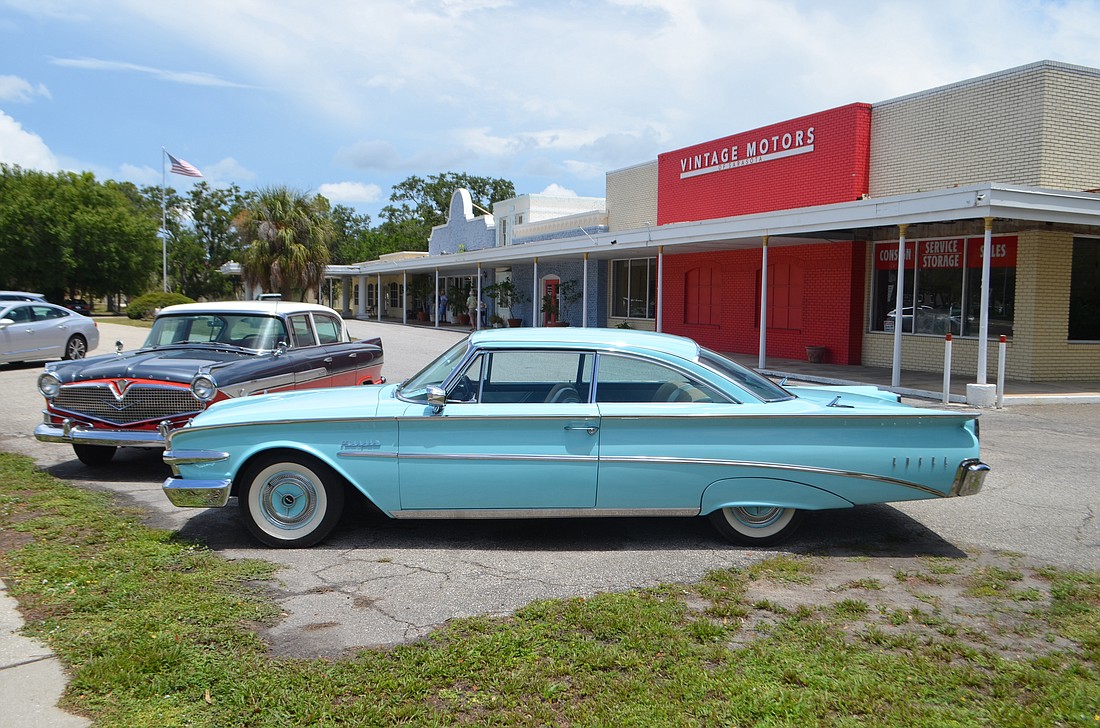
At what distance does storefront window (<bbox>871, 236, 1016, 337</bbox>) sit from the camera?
15984 mm

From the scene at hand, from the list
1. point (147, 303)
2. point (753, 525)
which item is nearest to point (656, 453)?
point (753, 525)

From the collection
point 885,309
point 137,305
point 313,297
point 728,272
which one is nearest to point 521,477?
point 885,309

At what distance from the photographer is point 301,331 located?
30.5 ft

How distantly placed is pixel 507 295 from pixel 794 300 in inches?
581

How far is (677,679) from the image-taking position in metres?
3.61

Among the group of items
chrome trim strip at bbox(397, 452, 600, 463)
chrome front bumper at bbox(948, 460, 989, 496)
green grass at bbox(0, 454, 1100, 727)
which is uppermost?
chrome trim strip at bbox(397, 452, 600, 463)

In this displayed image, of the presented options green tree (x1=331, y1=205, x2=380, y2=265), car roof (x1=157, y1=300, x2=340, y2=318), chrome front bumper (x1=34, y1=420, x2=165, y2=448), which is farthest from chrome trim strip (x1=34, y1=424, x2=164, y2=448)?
green tree (x1=331, y1=205, x2=380, y2=265)

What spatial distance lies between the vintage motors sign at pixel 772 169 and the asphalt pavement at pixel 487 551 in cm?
1251

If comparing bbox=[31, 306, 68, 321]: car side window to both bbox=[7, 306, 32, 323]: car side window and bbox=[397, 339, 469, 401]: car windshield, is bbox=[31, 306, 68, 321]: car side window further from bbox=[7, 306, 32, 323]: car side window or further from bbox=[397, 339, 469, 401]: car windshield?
bbox=[397, 339, 469, 401]: car windshield

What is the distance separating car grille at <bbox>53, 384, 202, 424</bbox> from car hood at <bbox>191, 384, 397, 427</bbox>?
66.6 inches

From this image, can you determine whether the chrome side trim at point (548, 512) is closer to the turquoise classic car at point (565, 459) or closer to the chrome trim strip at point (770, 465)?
the turquoise classic car at point (565, 459)

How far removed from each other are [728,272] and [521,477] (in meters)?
18.4

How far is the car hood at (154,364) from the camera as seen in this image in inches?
299

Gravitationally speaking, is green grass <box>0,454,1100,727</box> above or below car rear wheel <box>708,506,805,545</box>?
below
